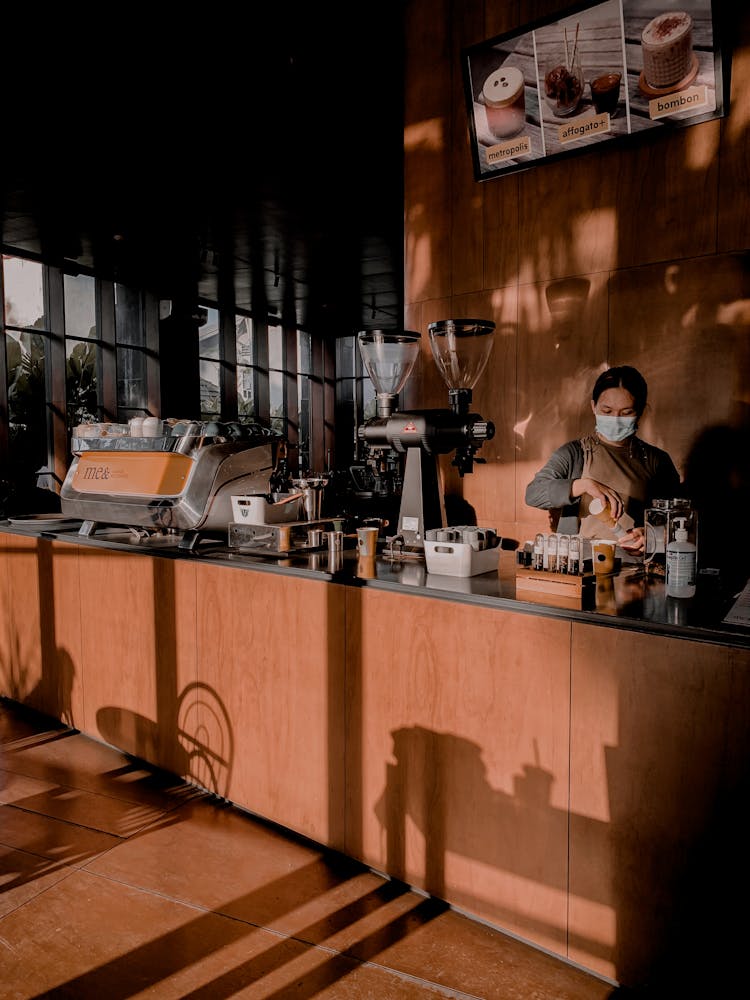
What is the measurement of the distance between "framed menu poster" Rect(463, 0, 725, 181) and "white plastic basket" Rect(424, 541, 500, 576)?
1.75 metres

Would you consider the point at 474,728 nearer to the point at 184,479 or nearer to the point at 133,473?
the point at 184,479

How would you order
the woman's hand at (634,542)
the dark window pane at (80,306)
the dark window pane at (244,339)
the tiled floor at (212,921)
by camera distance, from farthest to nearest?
the dark window pane at (244,339) → the dark window pane at (80,306) → the woman's hand at (634,542) → the tiled floor at (212,921)

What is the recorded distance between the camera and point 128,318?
380 inches

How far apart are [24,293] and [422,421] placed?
7785 mm

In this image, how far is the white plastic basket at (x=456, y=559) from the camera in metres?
2.05

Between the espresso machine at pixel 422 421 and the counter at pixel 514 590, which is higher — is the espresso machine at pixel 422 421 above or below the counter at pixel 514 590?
above

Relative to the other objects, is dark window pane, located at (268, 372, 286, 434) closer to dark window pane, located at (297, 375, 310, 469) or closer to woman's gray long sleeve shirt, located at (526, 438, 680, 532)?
dark window pane, located at (297, 375, 310, 469)

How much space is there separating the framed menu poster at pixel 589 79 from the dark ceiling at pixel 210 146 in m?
1.02

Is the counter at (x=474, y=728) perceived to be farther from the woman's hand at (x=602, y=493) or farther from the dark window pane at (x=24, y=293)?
the dark window pane at (x=24, y=293)

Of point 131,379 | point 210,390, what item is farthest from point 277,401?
point 131,379

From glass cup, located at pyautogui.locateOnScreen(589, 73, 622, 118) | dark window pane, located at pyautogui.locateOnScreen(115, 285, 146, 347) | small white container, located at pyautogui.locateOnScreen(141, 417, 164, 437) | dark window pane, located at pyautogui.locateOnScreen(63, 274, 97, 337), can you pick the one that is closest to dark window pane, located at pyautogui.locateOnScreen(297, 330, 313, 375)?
dark window pane, located at pyautogui.locateOnScreen(115, 285, 146, 347)

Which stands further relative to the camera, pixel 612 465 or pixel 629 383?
pixel 612 465

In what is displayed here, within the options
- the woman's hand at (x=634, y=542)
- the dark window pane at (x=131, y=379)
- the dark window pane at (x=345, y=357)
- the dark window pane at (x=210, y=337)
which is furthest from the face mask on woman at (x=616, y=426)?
the dark window pane at (x=345, y=357)

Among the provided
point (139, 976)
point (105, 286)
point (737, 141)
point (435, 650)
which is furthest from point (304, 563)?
point (105, 286)
